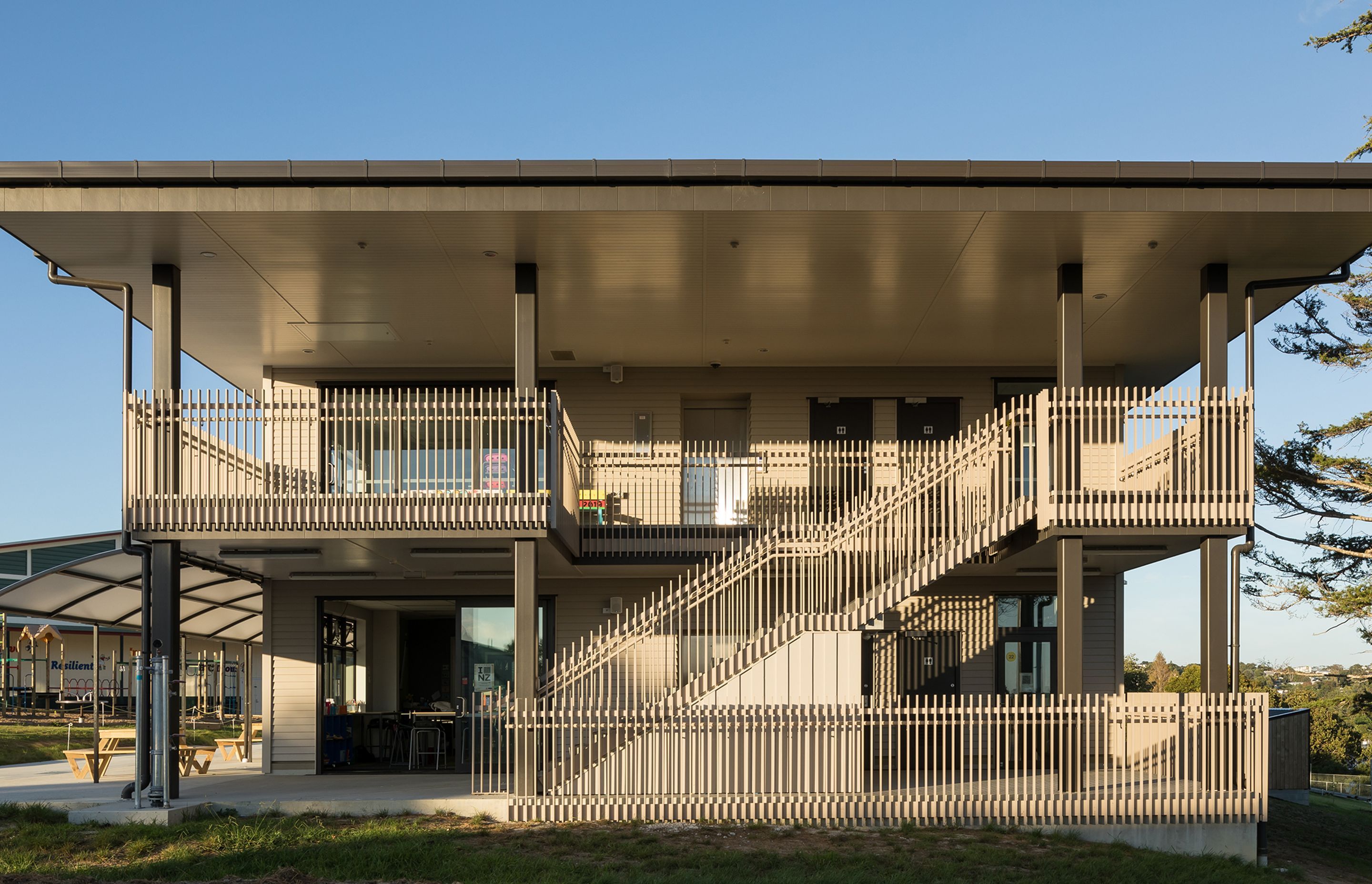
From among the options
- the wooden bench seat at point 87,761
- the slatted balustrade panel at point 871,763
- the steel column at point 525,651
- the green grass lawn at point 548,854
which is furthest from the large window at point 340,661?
the slatted balustrade panel at point 871,763

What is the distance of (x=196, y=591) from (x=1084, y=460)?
14207 millimetres

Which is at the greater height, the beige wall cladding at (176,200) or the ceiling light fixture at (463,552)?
the beige wall cladding at (176,200)

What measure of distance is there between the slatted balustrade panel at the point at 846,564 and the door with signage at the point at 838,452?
1544mm

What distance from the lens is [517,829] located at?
42.6 ft

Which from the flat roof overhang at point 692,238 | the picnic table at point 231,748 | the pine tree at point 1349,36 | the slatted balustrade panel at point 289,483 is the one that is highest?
the pine tree at point 1349,36

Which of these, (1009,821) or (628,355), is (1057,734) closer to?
(1009,821)

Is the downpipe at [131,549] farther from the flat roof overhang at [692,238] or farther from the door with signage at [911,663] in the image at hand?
the door with signage at [911,663]

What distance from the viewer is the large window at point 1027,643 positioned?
20.0 m

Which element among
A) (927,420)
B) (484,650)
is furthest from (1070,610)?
(484,650)

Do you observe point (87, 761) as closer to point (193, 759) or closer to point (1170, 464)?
point (193, 759)

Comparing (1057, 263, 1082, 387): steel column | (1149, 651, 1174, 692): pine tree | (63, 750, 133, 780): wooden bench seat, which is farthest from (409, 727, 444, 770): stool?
(1149, 651, 1174, 692): pine tree

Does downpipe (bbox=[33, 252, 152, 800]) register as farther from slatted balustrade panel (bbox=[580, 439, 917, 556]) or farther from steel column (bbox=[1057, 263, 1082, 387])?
steel column (bbox=[1057, 263, 1082, 387])

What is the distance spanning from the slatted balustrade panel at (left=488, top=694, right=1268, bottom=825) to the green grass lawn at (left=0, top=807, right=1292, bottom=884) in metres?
0.32

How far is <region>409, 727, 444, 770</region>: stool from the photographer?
768 inches
